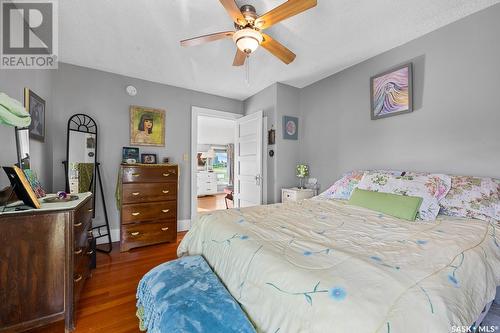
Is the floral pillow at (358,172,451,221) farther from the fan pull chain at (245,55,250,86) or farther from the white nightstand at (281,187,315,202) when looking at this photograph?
the fan pull chain at (245,55,250,86)

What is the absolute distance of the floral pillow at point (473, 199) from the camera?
1.50m

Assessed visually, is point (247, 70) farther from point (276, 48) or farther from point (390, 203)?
point (390, 203)

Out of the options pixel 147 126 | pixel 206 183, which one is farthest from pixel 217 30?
pixel 206 183

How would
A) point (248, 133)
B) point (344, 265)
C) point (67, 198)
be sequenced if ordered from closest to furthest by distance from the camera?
1. point (344, 265)
2. point (67, 198)
3. point (248, 133)

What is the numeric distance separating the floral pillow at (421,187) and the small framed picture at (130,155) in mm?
3010

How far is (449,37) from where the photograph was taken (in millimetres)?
1957

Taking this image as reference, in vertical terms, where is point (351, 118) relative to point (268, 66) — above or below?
below

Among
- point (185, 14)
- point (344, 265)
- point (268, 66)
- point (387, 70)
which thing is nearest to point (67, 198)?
point (185, 14)

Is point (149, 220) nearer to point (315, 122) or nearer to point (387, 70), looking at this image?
point (315, 122)

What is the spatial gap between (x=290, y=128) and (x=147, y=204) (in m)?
2.44

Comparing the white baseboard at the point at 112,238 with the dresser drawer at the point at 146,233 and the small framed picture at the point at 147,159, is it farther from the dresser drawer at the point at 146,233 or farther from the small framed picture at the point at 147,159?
the small framed picture at the point at 147,159

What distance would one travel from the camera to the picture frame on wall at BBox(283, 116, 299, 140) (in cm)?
335

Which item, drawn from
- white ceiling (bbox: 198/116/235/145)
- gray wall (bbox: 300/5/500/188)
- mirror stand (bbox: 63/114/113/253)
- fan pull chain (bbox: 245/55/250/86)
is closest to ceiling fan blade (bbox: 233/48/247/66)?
fan pull chain (bbox: 245/55/250/86)

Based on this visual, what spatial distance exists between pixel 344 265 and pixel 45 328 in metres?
2.03
